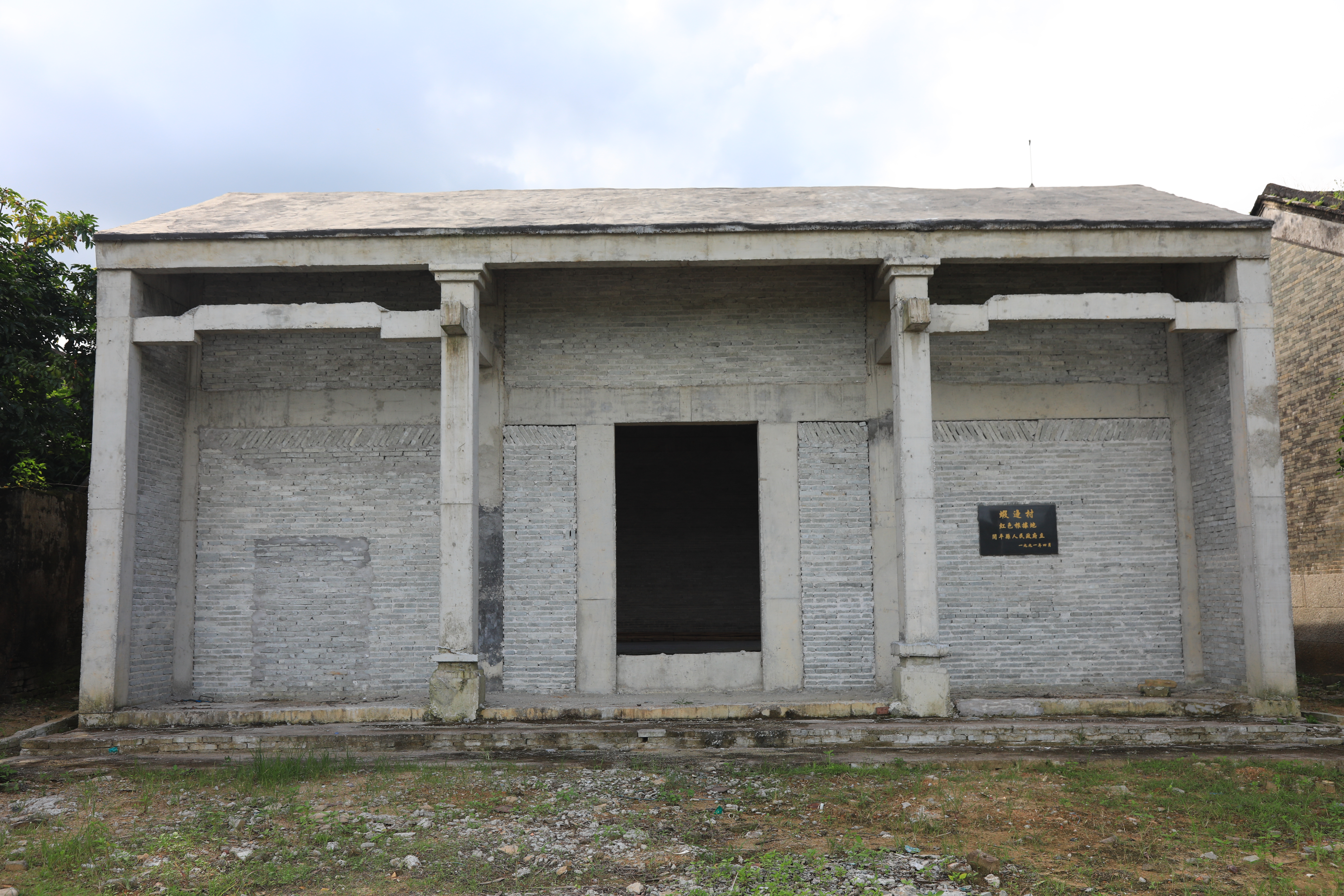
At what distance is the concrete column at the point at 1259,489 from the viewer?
33.0 ft

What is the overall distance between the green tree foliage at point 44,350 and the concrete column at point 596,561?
6.49 meters

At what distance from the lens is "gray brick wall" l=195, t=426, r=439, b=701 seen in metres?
11.6

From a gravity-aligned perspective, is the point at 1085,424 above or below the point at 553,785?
above

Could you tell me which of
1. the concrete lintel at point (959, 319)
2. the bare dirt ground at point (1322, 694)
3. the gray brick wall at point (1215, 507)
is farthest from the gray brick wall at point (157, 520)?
the bare dirt ground at point (1322, 694)

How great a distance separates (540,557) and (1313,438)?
12.6m

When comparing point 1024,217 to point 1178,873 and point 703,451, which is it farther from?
point 703,451

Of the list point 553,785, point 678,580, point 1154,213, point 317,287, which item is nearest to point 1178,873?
point 553,785

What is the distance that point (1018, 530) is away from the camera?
11.9 m

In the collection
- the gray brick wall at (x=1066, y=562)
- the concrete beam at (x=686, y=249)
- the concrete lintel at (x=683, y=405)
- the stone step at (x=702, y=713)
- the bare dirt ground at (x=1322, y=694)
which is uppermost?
the concrete beam at (x=686, y=249)

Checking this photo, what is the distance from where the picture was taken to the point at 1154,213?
36.6ft

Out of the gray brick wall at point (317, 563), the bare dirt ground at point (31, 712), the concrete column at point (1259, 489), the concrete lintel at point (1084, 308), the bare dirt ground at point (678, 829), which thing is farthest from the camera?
the gray brick wall at point (317, 563)

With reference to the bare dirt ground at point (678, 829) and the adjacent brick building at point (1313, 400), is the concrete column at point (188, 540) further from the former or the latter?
the adjacent brick building at point (1313, 400)

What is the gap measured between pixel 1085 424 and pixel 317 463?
9.92 metres

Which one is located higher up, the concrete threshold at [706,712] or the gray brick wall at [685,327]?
the gray brick wall at [685,327]
